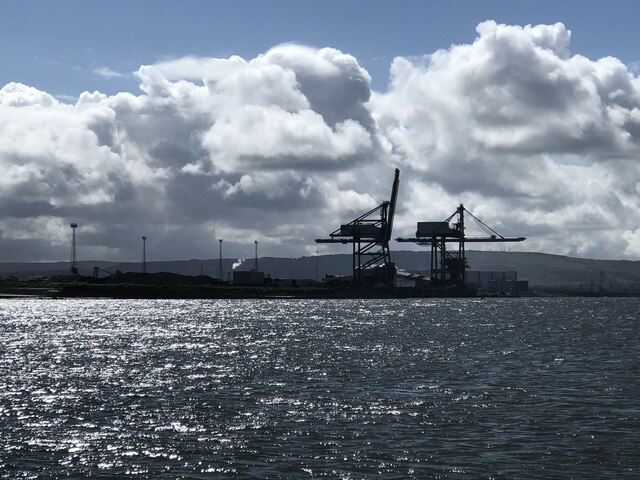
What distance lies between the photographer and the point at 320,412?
29.1 m

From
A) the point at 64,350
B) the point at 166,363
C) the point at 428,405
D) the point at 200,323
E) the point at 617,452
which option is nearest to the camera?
the point at 617,452

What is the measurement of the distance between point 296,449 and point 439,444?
3.79m

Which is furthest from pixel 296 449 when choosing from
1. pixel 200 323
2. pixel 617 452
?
pixel 200 323

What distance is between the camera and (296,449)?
2319 cm

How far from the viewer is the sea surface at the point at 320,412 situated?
21.5 metres

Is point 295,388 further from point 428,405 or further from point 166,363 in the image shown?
point 166,363

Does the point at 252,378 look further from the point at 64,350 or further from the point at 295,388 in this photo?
the point at 64,350

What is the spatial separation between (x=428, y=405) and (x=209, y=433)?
8584mm

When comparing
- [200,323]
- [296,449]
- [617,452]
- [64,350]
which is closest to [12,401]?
[296,449]

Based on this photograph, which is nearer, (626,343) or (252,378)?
(252,378)

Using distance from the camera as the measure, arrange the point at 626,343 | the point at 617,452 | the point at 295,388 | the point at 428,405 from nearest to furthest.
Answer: the point at 617,452, the point at 428,405, the point at 295,388, the point at 626,343

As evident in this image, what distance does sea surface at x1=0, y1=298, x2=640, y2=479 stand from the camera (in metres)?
21.5

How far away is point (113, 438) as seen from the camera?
81.1ft

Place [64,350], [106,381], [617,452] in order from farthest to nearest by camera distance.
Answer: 1. [64,350]
2. [106,381]
3. [617,452]
